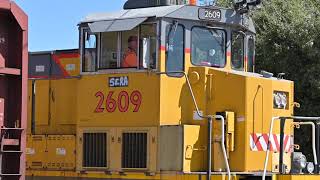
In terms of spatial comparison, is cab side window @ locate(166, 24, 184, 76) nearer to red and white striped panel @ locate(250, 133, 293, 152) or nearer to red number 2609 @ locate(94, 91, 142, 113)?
red number 2609 @ locate(94, 91, 142, 113)

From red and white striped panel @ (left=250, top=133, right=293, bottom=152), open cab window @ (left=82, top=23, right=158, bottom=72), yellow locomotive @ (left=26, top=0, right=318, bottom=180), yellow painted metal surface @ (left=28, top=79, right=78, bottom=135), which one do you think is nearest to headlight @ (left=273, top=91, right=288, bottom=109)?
yellow locomotive @ (left=26, top=0, right=318, bottom=180)

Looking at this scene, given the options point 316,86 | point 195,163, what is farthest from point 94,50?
point 316,86

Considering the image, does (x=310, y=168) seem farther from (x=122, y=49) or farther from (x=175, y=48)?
(x=122, y=49)

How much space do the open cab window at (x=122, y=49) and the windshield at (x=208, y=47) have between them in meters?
0.77

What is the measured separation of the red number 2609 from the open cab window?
44 centimetres

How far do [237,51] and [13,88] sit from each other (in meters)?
4.85

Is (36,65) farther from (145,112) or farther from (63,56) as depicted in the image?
(145,112)


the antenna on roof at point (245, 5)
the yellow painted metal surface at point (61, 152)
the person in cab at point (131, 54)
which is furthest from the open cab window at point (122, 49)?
the antenna on roof at point (245, 5)

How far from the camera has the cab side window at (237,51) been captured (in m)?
10.9

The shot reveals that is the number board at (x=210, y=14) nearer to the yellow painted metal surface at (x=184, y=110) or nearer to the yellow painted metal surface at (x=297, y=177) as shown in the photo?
the yellow painted metal surface at (x=184, y=110)

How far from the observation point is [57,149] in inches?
429

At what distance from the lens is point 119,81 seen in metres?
10.2

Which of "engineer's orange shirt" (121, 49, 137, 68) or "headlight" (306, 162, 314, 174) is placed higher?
"engineer's orange shirt" (121, 49, 137, 68)

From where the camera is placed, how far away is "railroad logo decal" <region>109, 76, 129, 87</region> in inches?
400
